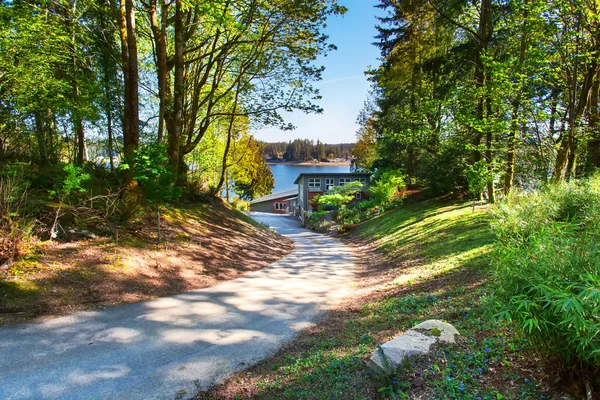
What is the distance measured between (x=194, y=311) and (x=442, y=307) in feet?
13.0

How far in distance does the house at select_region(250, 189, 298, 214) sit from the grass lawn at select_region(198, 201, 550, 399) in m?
48.3

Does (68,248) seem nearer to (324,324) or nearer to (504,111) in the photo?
(324,324)

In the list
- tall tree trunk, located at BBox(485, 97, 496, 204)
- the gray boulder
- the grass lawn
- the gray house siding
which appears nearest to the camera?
the grass lawn

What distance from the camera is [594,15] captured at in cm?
744

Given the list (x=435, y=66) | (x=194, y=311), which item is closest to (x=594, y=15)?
(x=435, y=66)

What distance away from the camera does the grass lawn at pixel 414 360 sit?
270cm

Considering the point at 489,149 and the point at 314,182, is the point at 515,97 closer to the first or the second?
the point at 489,149

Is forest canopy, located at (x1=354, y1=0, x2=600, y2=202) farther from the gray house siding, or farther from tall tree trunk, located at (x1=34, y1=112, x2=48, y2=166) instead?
the gray house siding

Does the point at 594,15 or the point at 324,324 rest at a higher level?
the point at 594,15

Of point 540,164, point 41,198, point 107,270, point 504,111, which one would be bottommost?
point 107,270

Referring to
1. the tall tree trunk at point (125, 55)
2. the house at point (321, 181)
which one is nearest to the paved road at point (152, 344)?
the tall tree trunk at point (125, 55)

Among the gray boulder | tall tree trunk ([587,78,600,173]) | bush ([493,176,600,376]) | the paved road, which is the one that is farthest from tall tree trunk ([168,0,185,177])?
tall tree trunk ([587,78,600,173])

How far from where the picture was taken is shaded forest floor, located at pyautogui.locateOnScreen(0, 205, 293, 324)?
4.96 m

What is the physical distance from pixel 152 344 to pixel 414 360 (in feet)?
10.7
